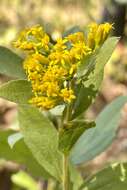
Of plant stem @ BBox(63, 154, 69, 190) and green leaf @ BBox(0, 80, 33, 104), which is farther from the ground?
green leaf @ BBox(0, 80, 33, 104)

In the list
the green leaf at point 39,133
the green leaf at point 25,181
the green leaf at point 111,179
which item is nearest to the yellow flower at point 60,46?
the green leaf at point 39,133

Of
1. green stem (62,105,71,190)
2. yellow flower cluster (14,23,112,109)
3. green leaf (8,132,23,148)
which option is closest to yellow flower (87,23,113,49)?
yellow flower cluster (14,23,112,109)

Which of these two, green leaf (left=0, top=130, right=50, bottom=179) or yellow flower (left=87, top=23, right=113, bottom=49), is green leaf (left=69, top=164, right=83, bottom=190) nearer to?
green leaf (left=0, top=130, right=50, bottom=179)

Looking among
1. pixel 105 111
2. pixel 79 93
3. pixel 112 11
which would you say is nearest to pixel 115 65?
pixel 112 11

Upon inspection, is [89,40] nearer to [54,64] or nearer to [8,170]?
[54,64]

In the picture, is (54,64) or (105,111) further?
(105,111)

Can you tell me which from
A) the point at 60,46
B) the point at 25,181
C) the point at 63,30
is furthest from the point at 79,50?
the point at 63,30
